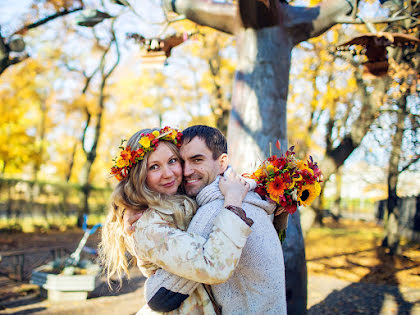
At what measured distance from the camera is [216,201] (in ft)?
6.72

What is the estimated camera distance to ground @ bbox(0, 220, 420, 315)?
6.68 m

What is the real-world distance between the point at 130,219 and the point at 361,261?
10308 mm

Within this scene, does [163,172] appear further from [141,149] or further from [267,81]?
[267,81]

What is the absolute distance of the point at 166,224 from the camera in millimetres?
1999

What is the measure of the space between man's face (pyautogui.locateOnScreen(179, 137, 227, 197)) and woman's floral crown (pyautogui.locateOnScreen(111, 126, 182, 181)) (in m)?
0.13

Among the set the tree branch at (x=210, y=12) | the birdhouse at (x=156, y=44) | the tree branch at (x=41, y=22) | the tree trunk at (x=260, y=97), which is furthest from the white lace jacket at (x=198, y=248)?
the tree branch at (x=41, y=22)

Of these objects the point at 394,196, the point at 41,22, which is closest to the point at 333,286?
the point at 394,196

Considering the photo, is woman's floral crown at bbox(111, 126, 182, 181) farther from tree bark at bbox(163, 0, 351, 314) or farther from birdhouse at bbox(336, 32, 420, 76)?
birdhouse at bbox(336, 32, 420, 76)

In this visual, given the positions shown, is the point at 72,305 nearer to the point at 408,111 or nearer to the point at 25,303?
the point at 25,303

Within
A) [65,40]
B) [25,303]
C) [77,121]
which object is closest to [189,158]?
[25,303]

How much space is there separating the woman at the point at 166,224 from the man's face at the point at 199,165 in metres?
0.07

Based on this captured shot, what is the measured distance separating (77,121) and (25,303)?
24.6 metres

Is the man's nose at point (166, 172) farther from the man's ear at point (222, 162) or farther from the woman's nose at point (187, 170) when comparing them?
the man's ear at point (222, 162)

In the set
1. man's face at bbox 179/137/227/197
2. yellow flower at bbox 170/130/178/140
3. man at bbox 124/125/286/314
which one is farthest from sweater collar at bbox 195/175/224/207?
yellow flower at bbox 170/130/178/140
